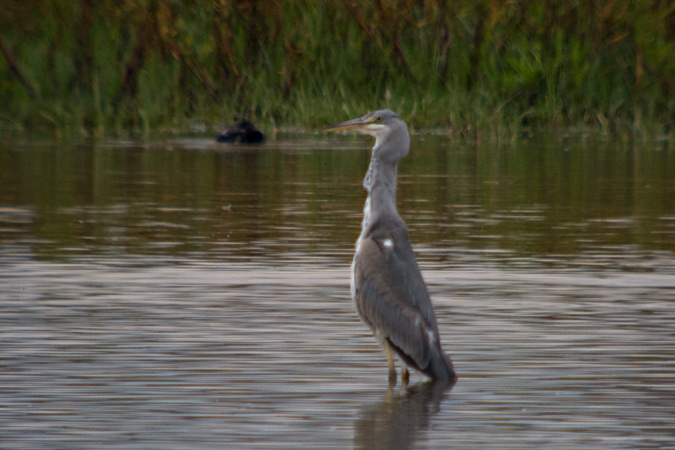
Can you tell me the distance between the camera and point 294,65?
22.6 m

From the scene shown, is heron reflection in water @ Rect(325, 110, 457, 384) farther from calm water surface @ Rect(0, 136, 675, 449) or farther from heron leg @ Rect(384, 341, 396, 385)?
calm water surface @ Rect(0, 136, 675, 449)

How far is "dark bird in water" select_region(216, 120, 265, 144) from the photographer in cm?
2058

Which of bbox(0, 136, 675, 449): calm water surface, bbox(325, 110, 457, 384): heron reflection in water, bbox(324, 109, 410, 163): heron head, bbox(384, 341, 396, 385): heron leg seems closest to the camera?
bbox(0, 136, 675, 449): calm water surface

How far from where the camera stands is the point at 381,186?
670cm

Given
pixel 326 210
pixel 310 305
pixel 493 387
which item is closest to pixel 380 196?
pixel 493 387

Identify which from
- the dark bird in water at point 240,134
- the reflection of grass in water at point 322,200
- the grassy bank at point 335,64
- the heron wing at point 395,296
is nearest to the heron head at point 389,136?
the heron wing at point 395,296

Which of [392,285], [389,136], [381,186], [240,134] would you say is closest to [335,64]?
[240,134]

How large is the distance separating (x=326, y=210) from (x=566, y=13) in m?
11.0

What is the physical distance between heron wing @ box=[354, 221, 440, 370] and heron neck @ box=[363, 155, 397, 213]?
0.13 m

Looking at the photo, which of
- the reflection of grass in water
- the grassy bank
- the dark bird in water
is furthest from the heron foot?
the grassy bank

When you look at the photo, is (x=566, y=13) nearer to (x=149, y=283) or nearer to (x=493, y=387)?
(x=149, y=283)

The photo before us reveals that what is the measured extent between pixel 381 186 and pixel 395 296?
1.89 feet

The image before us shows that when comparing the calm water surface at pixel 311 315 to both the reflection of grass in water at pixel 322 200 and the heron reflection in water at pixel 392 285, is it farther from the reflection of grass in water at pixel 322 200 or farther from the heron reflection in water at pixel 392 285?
the heron reflection in water at pixel 392 285

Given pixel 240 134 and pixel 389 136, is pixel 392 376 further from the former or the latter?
pixel 240 134
